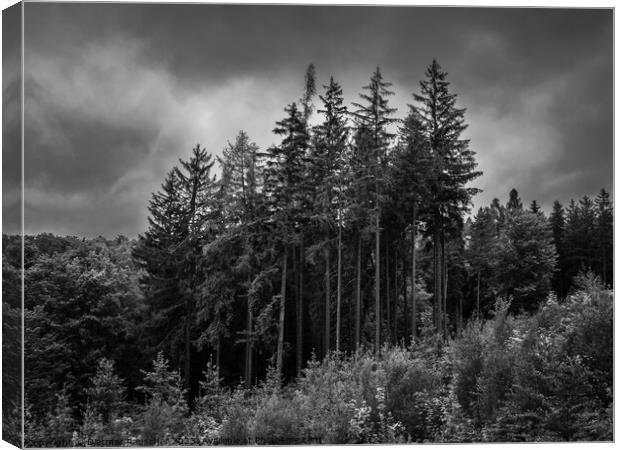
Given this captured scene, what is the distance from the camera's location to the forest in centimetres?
879

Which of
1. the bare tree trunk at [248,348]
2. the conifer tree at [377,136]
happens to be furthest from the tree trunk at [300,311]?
the conifer tree at [377,136]

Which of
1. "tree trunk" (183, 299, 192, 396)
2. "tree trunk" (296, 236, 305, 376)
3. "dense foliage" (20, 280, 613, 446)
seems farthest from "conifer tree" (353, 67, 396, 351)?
"tree trunk" (183, 299, 192, 396)

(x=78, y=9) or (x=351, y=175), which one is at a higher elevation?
(x=78, y=9)

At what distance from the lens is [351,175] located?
16.4 metres

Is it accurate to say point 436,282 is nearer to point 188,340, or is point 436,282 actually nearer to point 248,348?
point 248,348

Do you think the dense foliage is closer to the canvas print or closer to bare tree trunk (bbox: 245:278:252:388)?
the canvas print

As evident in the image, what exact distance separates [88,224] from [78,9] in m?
4.86

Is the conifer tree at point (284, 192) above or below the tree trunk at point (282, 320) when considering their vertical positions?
above

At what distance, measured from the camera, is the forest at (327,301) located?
8.79 meters

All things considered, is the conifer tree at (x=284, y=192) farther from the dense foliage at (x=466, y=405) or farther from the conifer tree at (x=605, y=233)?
the conifer tree at (x=605, y=233)

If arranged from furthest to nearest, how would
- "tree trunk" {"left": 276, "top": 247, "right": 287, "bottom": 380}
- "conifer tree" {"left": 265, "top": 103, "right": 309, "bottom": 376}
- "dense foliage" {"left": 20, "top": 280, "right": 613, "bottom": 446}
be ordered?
"conifer tree" {"left": 265, "top": 103, "right": 309, "bottom": 376} < "tree trunk" {"left": 276, "top": 247, "right": 287, "bottom": 380} < "dense foliage" {"left": 20, "top": 280, "right": 613, "bottom": 446}

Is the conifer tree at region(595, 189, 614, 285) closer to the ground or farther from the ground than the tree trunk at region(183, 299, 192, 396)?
farther from the ground

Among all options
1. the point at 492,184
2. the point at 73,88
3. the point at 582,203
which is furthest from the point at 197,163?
the point at 582,203

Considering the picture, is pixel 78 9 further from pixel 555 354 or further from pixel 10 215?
pixel 555 354
